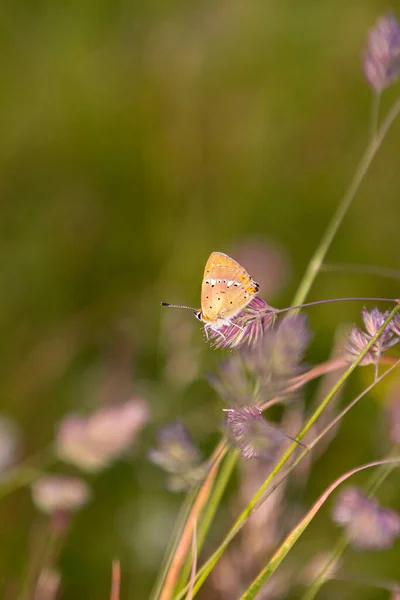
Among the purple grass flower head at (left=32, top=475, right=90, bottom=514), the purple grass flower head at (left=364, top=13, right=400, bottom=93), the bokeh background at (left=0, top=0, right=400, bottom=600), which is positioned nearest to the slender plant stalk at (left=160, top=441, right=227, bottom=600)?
the purple grass flower head at (left=32, top=475, right=90, bottom=514)

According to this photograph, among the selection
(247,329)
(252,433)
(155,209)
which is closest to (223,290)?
(247,329)

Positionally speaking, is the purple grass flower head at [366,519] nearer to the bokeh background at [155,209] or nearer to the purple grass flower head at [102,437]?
the purple grass flower head at [102,437]

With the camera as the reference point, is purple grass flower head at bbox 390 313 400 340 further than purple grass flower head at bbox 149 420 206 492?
No

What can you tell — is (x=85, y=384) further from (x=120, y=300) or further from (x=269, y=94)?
(x=269, y=94)

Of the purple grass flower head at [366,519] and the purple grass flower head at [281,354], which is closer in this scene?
the purple grass flower head at [281,354]

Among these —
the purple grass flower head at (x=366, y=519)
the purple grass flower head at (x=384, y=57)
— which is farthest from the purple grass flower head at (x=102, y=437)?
the purple grass flower head at (x=384, y=57)

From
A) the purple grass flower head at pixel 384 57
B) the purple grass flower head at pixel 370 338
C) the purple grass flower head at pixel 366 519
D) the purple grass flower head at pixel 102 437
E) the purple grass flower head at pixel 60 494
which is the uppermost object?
the purple grass flower head at pixel 384 57

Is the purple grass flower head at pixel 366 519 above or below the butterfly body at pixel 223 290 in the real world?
below

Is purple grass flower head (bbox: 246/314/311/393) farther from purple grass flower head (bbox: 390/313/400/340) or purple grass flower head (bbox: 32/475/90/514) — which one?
purple grass flower head (bbox: 32/475/90/514)
